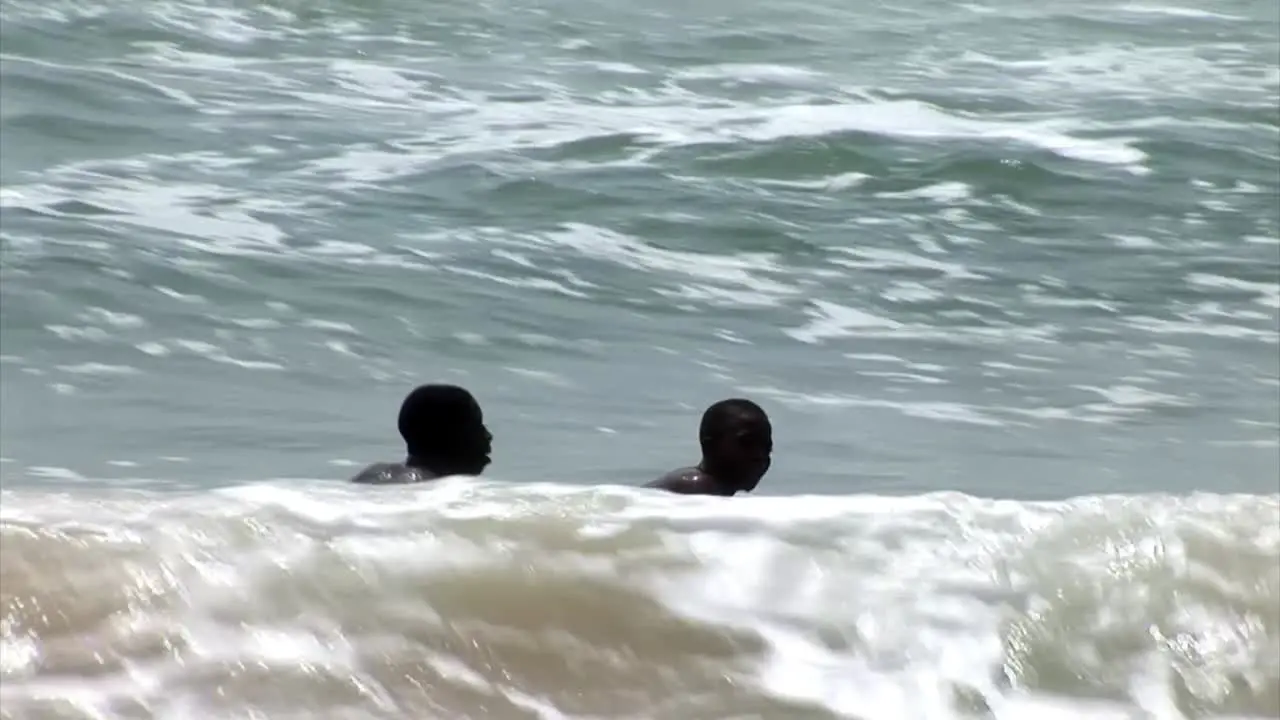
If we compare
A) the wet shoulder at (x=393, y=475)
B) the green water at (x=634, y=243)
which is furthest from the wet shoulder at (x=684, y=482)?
the green water at (x=634, y=243)

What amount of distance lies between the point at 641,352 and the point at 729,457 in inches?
174

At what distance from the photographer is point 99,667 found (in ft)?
11.0

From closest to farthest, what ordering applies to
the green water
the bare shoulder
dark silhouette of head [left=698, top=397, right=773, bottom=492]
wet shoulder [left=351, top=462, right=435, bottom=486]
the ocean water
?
the ocean water, wet shoulder [left=351, top=462, right=435, bottom=486], the bare shoulder, dark silhouette of head [left=698, top=397, right=773, bottom=492], the green water

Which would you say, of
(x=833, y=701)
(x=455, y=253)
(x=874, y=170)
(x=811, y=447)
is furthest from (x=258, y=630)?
(x=874, y=170)

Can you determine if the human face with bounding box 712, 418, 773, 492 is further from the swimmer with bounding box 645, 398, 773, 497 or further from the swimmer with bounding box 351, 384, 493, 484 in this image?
the swimmer with bounding box 351, 384, 493, 484

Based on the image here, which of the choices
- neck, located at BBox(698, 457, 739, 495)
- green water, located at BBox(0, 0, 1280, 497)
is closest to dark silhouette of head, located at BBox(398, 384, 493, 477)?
neck, located at BBox(698, 457, 739, 495)

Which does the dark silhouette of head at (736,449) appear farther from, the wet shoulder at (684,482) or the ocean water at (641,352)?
the ocean water at (641,352)

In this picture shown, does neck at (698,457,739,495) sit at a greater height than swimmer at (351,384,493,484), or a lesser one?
lesser

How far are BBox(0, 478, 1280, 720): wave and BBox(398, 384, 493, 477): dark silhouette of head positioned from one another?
1.23 m

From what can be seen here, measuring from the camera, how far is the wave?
343 cm

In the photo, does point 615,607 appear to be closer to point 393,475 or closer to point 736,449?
point 393,475

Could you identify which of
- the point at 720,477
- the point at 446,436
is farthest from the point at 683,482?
the point at 446,436

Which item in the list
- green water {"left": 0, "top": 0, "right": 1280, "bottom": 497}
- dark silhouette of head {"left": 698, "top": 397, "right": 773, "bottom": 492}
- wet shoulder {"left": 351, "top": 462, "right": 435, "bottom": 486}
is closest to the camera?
wet shoulder {"left": 351, "top": 462, "right": 435, "bottom": 486}

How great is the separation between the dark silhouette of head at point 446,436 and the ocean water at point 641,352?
3.67 feet
